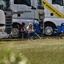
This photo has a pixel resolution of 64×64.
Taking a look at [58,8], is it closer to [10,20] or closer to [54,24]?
[54,24]

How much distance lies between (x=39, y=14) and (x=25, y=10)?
3.16ft

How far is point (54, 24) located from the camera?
73.9ft

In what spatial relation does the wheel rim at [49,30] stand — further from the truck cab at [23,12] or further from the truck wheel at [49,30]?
the truck cab at [23,12]

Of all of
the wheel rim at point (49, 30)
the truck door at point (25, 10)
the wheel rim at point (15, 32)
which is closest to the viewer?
the wheel rim at point (15, 32)

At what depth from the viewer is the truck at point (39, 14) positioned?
21.8 m

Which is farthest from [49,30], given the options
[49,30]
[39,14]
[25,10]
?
[25,10]

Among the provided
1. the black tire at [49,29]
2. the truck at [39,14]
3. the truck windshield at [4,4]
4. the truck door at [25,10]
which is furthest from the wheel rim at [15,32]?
the black tire at [49,29]

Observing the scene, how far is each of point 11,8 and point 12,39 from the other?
1.93 meters

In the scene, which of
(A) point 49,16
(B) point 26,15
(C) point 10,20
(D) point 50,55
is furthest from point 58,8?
(D) point 50,55

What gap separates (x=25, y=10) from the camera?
22.0m

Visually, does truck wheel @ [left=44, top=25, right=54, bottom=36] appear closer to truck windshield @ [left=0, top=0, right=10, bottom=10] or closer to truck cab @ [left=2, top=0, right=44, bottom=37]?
truck cab @ [left=2, top=0, right=44, bottom=37]

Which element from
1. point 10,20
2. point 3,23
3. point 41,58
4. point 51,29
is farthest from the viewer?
point 51,29

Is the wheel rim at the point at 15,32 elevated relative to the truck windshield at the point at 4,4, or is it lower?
lower

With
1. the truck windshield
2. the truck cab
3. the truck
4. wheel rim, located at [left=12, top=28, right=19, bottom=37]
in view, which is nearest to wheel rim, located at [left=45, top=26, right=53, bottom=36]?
the truck
